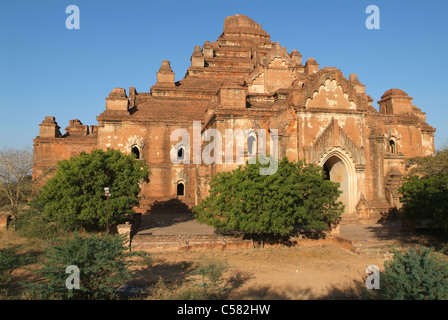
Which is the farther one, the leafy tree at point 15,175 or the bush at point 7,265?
the leafy tree at point 15,175

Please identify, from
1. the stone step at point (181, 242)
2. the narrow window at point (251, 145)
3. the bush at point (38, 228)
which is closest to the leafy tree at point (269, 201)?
the stone step at point (181, 242)

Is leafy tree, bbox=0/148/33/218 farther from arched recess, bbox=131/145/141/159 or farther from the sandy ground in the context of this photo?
the sandy ground

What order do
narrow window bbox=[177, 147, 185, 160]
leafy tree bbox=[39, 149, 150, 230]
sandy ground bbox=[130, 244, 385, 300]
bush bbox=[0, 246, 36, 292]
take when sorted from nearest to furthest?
bush bbox=[0, 246, 36, 292] → sandy ground bbox=[130, 244, 385, 300] → leafy tree bbox=[39, 149, 150, 230] → narrow window bbox=[177, 147, 185, 160]

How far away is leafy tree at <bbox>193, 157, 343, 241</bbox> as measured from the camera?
13.5 meters

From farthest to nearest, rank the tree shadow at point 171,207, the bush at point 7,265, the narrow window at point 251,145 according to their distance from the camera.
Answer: the tree shadow at point 171,207, the narrow window at point 251,145, the bush at point 7,265

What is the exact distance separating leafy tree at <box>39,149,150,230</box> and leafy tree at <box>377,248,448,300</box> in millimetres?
11718

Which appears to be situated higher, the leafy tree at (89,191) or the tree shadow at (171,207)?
the leafy tree at (89,191)

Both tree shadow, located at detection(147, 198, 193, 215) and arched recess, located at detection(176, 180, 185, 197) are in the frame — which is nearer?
tree shadow, located at detection(147, 198, 193, 215)

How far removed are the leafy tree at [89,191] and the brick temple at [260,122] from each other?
520cm

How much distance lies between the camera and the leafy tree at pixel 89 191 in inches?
613

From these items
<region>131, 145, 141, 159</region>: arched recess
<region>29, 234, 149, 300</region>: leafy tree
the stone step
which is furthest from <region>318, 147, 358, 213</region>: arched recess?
<region>29, 234, 149, 300</region>: leafy tree

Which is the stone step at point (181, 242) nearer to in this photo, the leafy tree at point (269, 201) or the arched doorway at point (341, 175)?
the leafy tree at point (269, 201)

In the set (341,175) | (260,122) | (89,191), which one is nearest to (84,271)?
(89,191)

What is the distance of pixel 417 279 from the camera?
25.7ft
